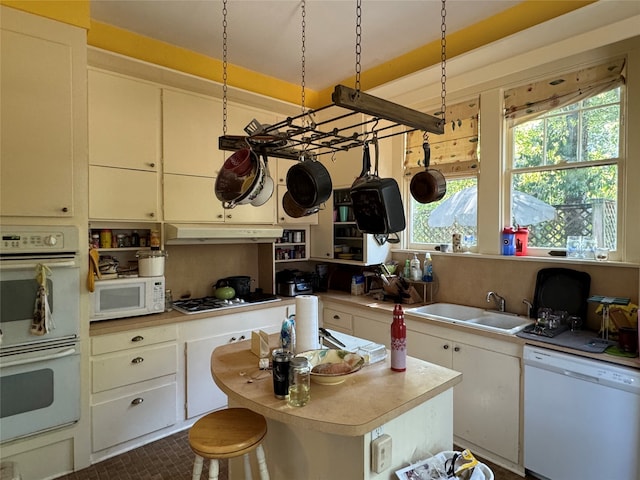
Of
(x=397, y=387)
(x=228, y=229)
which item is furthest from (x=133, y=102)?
(x=397, y=387)

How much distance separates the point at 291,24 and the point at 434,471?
2.78 m

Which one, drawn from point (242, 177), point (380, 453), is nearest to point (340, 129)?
point (242, 177)

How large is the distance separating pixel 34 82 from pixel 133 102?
662mm

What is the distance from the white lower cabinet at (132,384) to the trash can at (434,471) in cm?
192

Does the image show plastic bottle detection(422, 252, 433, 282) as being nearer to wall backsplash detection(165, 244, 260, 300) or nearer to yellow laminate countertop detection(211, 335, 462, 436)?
yellow laminate countertop detection(211, 335, 462, 436)

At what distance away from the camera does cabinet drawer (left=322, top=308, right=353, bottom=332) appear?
332 centimetres

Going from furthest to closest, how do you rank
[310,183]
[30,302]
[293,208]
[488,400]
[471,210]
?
[471,210] < [488,400] < [30,302] < [293,208] < [310,183]

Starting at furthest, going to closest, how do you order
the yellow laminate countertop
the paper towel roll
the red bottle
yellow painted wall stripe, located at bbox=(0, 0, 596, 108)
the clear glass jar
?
1. yellow painted wall stripe, located at bbox=(0, 0, 596, 108)
2. the paper towel roll
3. the red bottle
4. the clear glass jar
5. the yellow laminate countertop

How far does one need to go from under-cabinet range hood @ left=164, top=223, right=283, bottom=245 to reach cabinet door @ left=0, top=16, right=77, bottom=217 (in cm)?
73

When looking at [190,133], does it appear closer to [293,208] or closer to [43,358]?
[293,208]

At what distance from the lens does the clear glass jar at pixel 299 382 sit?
51.8 inches

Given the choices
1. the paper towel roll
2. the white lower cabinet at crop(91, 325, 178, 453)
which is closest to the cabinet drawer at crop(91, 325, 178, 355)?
the white lower cabinet at crop(91, 325, 178, 453)

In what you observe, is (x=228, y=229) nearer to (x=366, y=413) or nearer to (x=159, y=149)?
(x=159, y=149)

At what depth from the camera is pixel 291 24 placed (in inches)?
104
